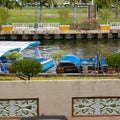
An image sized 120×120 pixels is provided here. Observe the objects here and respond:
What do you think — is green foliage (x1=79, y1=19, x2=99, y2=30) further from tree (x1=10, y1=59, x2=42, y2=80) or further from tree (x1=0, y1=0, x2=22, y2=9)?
tree (x1=10, y1=59, x2=42, y2=80)

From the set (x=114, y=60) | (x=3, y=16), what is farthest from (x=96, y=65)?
(x=3, y=16)

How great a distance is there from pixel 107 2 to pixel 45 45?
19.4 m

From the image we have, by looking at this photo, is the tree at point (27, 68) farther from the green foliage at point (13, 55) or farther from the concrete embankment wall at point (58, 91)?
the green foliage at point (13, 55)

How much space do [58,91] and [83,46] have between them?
40.0 m

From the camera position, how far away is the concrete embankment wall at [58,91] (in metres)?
13.6

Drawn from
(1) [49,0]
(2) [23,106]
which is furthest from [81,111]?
(1) [49,0]

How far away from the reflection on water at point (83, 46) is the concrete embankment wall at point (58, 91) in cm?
3242

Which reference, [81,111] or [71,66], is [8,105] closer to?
[81,111]

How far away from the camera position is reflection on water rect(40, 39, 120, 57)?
49.2 meters

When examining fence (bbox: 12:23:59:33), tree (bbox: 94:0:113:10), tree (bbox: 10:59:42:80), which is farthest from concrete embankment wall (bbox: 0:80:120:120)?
tree (bbox: 94:0:113:10)

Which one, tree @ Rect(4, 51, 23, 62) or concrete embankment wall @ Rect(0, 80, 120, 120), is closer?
concrete embankment wall @ Rect(0, 80, 120, 120)

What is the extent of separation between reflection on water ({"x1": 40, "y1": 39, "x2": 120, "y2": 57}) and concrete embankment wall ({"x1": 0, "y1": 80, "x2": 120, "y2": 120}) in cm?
3242

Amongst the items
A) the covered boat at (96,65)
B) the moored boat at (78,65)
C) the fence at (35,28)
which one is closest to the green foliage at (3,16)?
the fence at (35,28)

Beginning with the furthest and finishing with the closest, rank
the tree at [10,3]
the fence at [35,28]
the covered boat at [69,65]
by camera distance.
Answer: the tree at [10,3]
the fence at [35,28]
the covered boat at [69,65]
